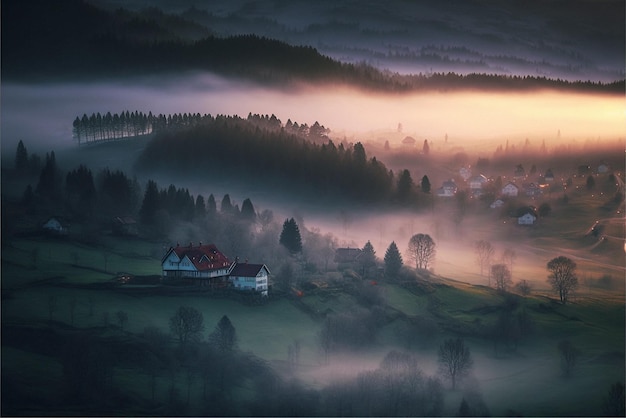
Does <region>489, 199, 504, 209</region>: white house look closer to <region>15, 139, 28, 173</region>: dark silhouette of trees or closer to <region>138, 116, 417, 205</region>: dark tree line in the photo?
<region>138, 116, 417, 205</region>: dark tree line

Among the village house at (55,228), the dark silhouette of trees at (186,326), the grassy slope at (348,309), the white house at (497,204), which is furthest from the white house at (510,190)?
the village house at (55,228)

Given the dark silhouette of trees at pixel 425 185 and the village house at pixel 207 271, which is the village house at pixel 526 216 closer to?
the dark silhouette of trees at pixel 425 185

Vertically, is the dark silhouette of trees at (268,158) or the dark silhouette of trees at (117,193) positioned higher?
the dark silhouette of trees at (268,158)

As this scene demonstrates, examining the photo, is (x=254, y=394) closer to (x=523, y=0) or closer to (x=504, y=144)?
(x=504, y=144)

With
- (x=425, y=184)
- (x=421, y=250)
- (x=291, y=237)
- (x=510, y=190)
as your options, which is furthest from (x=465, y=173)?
(x=291, y=237)

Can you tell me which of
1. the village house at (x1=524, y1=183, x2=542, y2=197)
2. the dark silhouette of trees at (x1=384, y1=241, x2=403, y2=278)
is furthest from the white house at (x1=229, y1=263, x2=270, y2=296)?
the village house at (x1=524, y1=183, x2=542, y2=197)

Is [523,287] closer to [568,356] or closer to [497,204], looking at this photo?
[568,356]
